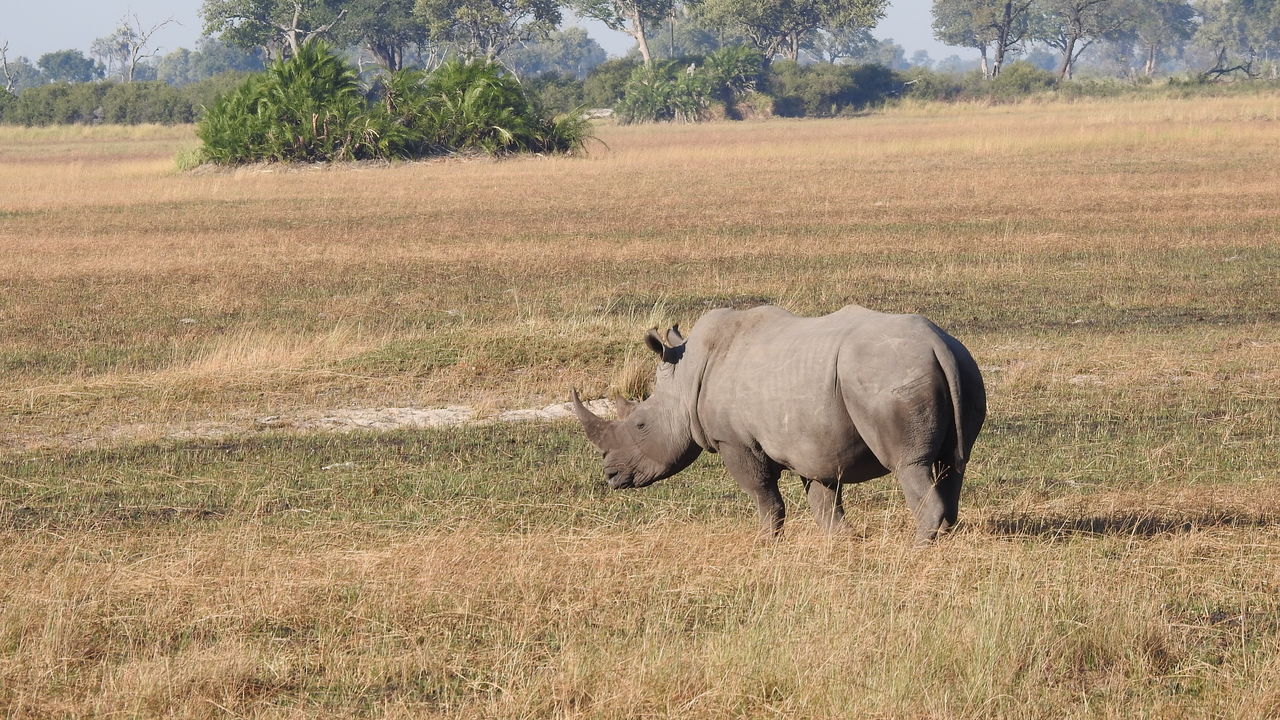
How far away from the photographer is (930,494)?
19.7 feet

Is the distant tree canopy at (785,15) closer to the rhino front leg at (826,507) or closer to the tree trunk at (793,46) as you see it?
the tree trunk at (793,46)

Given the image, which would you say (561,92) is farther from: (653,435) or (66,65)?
(66,65)

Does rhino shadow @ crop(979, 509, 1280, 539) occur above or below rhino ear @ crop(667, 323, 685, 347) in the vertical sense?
below

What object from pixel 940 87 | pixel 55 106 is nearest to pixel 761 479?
pixel 55 106

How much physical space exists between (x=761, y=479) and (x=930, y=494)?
872mm

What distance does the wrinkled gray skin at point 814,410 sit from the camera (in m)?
5.93

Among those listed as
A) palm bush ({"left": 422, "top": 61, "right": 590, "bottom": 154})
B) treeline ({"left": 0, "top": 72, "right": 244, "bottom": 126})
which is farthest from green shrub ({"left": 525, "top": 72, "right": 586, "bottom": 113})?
palm bush ({"left": 422, "top": 61, "right": 590, "bottom": 154})

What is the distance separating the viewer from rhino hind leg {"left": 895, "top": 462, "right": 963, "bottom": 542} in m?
5.98

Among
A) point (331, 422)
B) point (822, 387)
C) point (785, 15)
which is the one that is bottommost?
point (331, 422)

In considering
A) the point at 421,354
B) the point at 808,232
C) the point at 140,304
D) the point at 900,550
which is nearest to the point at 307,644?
the point at 900,550

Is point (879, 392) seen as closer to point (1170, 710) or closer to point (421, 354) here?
point (1170, 710)

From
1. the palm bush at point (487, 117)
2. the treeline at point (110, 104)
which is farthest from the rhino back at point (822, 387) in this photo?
the treeline at point (110, 104)

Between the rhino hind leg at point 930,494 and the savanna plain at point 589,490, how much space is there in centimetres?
13

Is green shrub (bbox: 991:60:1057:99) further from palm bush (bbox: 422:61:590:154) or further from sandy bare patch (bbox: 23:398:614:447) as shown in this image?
sandy bare patch (bbox: 23:398:614:447)
